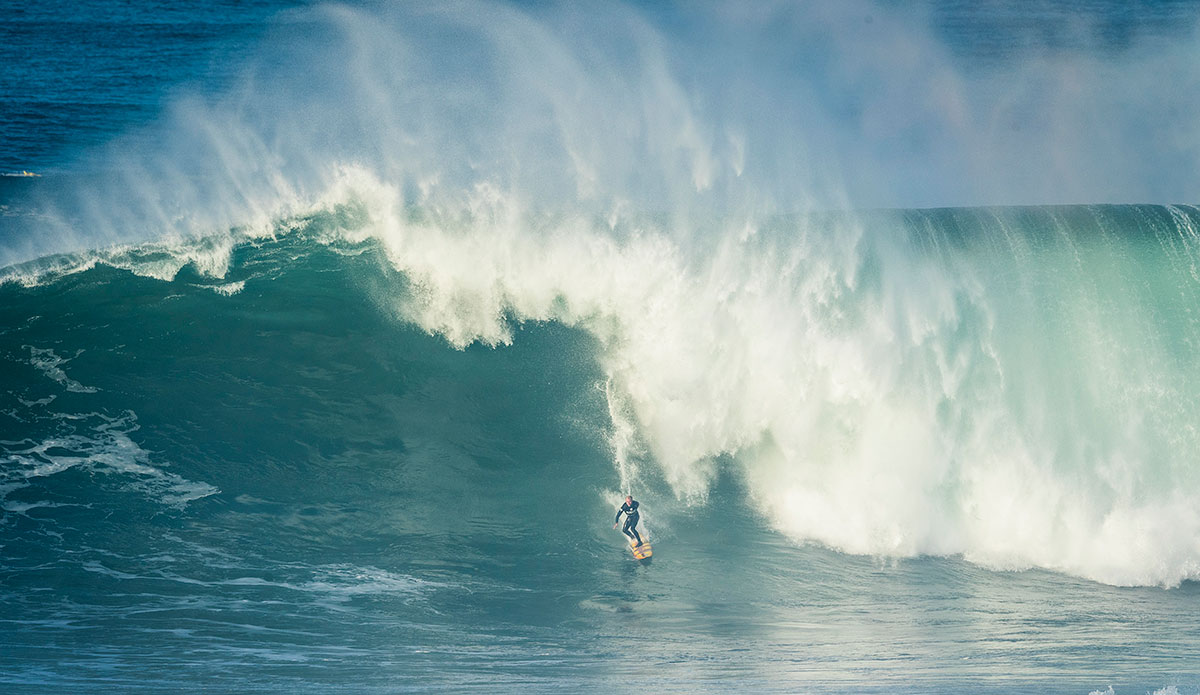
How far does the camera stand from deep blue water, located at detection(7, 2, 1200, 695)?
951 centimetres

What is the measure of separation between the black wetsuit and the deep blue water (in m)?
0.39

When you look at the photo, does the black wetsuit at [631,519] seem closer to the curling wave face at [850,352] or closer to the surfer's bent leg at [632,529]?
the surfer's bent leg at [632,529]

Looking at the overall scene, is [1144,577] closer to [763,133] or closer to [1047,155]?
[763,133]

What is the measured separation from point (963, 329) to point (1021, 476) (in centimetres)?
227

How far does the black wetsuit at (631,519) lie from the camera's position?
11.5m

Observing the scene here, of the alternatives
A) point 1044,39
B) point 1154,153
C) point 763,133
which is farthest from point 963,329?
point 1044,39

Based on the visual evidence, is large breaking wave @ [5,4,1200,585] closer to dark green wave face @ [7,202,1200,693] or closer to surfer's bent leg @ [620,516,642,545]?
dark green wave face @ [7,202,1200,693]

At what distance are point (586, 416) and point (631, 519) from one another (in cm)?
239

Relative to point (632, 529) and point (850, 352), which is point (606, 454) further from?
point (850, 352)

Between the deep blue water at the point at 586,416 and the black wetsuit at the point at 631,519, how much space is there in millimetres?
386

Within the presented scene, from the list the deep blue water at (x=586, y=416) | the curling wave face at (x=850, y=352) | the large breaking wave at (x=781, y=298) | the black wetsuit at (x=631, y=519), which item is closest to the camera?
the deep blue water at (x=586, y=416)

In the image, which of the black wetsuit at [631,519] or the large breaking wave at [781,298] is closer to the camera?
the black wetsuit at [631,519]

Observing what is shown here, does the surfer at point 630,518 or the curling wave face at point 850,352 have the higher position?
the curling wave face at point 850,352

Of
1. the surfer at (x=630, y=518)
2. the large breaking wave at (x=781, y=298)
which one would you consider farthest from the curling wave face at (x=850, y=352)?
the surfer at (x=630, y=518)
